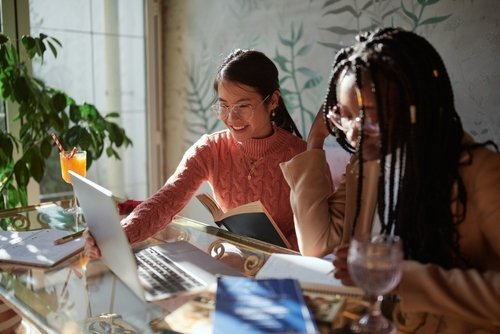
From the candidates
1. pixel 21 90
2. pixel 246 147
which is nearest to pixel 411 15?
pixel 246 147

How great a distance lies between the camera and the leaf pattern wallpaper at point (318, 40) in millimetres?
1919

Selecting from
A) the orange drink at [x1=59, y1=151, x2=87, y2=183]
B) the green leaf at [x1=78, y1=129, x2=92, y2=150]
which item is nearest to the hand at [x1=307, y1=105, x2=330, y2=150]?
the orange drink at [x1=59, y1=151, x2=87, y2=183]

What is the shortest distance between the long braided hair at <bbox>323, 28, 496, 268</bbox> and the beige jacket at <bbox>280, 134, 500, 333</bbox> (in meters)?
0.04

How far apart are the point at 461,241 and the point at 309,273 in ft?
1.19

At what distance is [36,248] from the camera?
1.38 meters

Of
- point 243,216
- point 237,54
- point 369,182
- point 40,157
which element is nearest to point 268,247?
point 243,216

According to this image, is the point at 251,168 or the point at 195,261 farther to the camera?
the point at 251,168

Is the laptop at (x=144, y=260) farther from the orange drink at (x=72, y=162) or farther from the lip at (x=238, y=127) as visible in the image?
the lip at (x=238, y=127)

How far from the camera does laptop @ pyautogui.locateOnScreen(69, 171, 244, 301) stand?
1.00 metres

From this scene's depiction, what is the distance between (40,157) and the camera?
2434 millimetres

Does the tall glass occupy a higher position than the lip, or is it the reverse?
the lip

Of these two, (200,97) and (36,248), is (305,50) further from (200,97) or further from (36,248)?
(36,248)

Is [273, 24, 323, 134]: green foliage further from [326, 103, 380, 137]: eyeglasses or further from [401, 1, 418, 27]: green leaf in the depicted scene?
[326, 103, 380, 137]: eyeglasses

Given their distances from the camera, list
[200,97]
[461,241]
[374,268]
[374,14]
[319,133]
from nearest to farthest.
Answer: [374,268], [461,241], [319,133], [374,14], [200,97]
